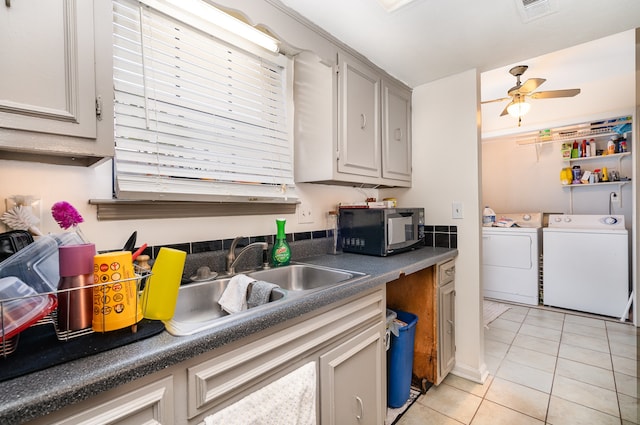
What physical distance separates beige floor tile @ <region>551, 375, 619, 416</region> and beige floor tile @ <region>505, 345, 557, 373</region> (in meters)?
0.16

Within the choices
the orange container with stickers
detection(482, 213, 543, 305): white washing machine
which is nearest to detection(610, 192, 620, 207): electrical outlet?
detection(482, 213, 543, 305): white washing machine

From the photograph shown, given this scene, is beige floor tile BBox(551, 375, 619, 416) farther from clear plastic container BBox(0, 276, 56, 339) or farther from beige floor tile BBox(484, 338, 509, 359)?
clear plastic container BBox(0, 276, 56, 339)

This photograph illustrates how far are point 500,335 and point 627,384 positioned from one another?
0.89m

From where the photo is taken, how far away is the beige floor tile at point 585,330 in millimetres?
2745

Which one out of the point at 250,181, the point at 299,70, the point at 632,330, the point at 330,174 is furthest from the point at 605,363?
the point at 299,70

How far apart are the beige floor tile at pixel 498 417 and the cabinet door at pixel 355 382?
2.30ft

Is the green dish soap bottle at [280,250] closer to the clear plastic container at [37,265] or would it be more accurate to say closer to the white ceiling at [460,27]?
the clear plastic container at [37,265]

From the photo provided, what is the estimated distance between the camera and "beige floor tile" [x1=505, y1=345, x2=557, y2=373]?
223 centimetres

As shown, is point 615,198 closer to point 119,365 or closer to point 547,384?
point 547,384

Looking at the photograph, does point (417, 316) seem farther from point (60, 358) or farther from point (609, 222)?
point (609, 222)

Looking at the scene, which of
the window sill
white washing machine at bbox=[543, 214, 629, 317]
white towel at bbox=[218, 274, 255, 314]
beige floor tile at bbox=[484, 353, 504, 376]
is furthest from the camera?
white washing machine at bbox=[543, 214, 629, 317]

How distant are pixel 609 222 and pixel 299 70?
12.7 feet

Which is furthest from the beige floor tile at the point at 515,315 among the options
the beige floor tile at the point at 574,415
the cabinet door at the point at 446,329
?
the cabinet door at the point at 446,329

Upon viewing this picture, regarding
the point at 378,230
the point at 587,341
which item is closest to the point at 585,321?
the point at 587,341
